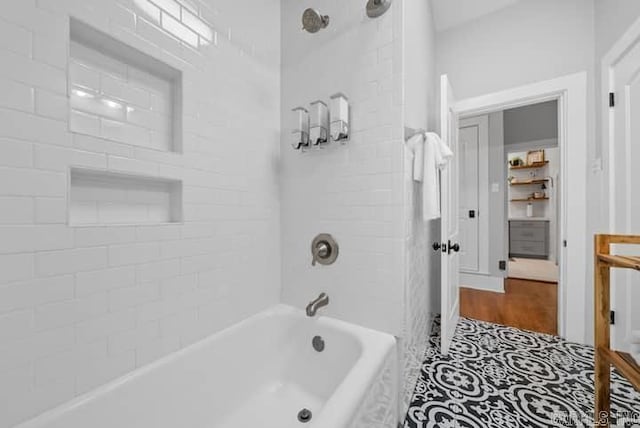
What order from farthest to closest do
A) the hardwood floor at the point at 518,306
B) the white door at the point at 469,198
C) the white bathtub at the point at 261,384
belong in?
the white door at the point at 469,198 → the hardwood floor at the point at 518,306 → the white bathtub at the point at 261,384

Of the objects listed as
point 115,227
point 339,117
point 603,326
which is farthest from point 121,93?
point 603,326

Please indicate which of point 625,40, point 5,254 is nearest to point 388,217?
point 5,254

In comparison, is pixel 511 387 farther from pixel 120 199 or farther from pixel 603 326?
pixel 120 199

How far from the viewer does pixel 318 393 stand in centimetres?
132

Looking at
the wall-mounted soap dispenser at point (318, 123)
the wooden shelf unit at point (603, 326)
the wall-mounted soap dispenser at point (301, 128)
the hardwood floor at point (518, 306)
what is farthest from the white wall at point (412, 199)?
the hardwood floor at point (518, 306)

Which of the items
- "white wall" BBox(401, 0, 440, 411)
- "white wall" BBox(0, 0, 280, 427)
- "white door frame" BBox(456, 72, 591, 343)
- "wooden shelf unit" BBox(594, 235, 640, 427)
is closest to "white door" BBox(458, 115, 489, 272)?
"white door frame" BBox(456, 72, 591, 343)

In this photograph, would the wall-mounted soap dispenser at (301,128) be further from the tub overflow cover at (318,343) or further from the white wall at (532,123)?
the white wall at (532,123)

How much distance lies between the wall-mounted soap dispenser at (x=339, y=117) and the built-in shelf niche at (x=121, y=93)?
0.73 m

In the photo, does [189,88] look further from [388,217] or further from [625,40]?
[625,40]

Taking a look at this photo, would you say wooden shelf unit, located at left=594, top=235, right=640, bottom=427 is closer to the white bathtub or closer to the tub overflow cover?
the white bathtub

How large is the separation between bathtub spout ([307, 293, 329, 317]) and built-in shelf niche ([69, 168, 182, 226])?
81cm

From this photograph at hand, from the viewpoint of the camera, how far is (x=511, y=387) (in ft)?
4.81

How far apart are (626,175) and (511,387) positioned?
1.46m

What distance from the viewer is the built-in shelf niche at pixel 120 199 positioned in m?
0.90
